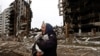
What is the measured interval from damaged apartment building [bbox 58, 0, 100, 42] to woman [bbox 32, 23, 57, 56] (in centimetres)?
5806

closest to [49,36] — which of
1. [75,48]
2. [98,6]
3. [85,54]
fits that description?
[85,54]

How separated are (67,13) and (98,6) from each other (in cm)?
2559

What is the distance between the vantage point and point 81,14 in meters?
83.9

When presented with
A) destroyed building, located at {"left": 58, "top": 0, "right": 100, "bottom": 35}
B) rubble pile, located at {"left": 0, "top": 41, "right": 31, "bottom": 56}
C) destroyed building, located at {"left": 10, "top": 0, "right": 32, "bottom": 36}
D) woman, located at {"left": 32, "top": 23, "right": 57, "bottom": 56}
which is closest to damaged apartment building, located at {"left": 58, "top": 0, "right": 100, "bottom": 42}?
destroyed building, located at {"left": 58, "top": 0, "right": 100, "bottom": 35}

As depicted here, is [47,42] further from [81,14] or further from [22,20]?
[81,14]

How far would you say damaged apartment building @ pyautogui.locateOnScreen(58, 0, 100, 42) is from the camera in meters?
68.8

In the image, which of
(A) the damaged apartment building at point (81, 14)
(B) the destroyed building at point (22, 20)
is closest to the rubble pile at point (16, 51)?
(B) the destroyed building at point (22, 20)

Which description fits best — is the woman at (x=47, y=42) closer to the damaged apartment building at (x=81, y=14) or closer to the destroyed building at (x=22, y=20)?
the destroyed building at (x=22, y=20)

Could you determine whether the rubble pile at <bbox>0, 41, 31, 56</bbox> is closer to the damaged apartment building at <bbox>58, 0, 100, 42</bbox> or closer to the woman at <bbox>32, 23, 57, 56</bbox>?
the woman at <bbox>32, 23, 57, 56</bbox>

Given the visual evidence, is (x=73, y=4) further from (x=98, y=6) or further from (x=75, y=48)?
(x=75, y=48)

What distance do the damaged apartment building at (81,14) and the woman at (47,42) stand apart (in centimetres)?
5806

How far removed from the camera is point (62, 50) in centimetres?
1728

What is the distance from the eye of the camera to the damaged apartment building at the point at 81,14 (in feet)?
226

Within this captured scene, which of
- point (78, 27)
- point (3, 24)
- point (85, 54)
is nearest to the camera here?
point (85, 54)
